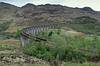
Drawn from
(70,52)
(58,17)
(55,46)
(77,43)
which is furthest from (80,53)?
(58,17)

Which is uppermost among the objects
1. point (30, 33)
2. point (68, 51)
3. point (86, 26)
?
point (68, 51)

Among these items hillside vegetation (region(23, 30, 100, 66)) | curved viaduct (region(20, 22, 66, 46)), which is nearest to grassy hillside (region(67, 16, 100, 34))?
Result: curved viaduct (region(20, 22, 66, 46))

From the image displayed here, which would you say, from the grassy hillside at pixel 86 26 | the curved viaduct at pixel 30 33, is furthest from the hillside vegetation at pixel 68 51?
the grassy hillside at pixel 86 26

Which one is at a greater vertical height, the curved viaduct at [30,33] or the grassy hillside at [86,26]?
the curved viaduct at [30,33]

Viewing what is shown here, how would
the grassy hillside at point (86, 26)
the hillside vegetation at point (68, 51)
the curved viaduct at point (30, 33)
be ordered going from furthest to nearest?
the grassy hillside at point (86, 26) → the curved viaduct at point (30, 33) → the hillside vegetation at point (68, 51)

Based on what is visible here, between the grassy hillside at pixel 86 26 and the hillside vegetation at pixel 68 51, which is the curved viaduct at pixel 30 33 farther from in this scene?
the grassy hillside at pixel 86 26

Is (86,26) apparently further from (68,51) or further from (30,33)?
(68,51)

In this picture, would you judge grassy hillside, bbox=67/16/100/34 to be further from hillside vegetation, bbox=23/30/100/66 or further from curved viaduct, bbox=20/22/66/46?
hillside vegetation, bbox=23/30/100/66

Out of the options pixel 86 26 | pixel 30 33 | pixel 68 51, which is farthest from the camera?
pixel 86 26

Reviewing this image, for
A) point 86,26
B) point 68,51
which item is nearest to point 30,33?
point 68,51

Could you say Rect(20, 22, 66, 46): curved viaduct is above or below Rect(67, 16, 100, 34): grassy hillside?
above

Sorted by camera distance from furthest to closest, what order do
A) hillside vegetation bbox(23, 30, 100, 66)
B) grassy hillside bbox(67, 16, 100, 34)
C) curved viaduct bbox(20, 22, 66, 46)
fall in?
grassy hillside bbox(67, 16, 100, 34) < curved viaduct bbox(20, 22, 66, 46) < hillside vegetation bbox(23, 30, 100, 66)

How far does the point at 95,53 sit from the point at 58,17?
465 feet

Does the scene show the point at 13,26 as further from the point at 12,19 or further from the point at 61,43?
the point at 61,43
